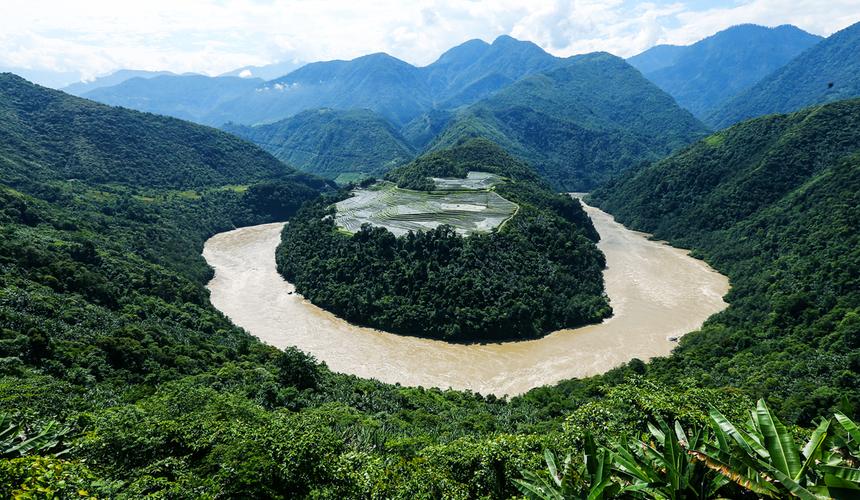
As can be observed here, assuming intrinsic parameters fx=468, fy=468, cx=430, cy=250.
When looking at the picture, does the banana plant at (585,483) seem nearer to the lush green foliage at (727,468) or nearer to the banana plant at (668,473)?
the lush green foliage at (727,468)

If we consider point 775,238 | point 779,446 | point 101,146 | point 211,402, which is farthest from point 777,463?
point 101,146

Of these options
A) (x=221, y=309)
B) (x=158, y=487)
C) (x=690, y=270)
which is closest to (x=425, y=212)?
(x=221, y=309)

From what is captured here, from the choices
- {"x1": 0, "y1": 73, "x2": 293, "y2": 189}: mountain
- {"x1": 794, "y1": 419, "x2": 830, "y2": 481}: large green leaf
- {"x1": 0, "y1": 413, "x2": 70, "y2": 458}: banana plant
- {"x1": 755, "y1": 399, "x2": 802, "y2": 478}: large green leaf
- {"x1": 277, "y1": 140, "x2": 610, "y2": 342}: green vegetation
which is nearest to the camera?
{"x1": 794, "y1": 419, "x2": 830, "y2": 481}: large green leaf

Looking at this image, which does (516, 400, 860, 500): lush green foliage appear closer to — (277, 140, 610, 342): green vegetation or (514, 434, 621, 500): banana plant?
(514, 434, 621, 500): banana plant

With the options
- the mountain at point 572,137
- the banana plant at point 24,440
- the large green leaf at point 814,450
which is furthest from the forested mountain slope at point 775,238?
the mountain at point 572,137

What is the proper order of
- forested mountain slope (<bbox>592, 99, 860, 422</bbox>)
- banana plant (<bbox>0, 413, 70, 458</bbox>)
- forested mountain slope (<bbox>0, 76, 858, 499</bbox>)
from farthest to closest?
1. forested mountain slope (<bbox>592, 99, 860, 422</bbox>)
2. forested mountain slope (<bbox>0, 76, 858, 499</bbox>)
3. banana plant (<bbox>0, 413, 70, 458</bbox>)

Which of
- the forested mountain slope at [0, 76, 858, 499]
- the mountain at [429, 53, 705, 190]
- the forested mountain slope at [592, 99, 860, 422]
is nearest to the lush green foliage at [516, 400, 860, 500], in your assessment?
the forested mountain slope at [0, 76, 858, 499]
